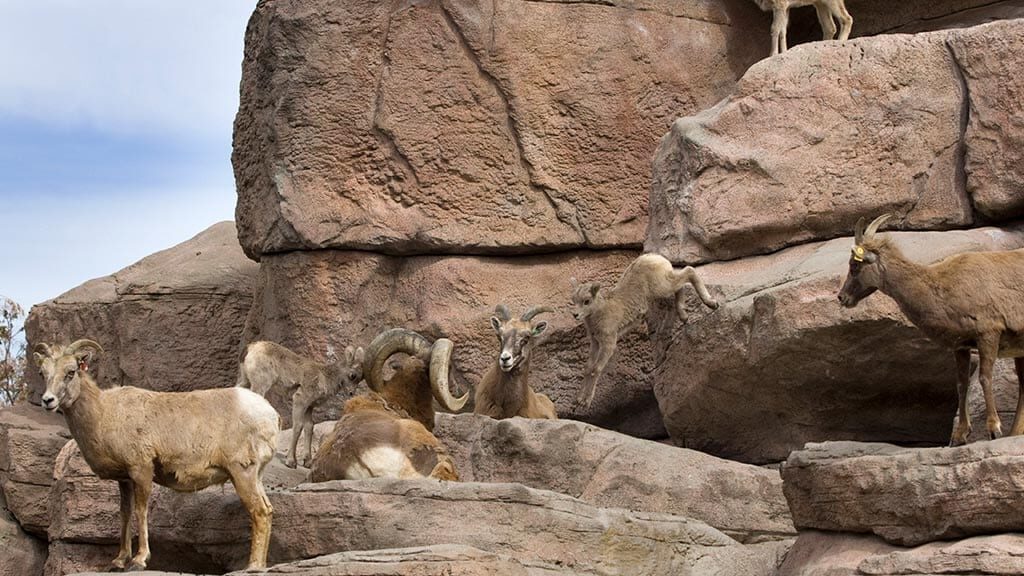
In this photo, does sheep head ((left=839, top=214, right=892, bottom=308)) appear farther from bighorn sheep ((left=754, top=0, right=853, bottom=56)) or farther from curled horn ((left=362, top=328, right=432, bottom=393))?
bighorn sheep ((left=754, top=0, right=853, bottom=56))

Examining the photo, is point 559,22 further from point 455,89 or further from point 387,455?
point 387,455

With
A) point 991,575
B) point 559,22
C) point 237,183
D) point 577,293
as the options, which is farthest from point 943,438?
point 237,183

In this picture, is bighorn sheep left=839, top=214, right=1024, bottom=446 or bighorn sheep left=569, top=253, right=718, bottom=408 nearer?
bighorn sheep left=839, top=214, right=1024, bottom=446

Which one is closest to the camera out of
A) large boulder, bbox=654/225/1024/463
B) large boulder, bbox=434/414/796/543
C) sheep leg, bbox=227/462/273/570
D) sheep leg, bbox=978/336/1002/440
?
sheep leg, bbox=978/336/1002/440

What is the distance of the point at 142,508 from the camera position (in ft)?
34.6

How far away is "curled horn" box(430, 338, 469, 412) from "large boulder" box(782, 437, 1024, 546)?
155 inches

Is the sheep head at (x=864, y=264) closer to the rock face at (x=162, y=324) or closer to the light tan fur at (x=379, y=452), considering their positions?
the light tan fur at (x=379, y=452)

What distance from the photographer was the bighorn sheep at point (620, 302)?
46.2 ft

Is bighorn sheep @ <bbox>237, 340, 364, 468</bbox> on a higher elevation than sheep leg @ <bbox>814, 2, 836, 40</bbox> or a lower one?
lower

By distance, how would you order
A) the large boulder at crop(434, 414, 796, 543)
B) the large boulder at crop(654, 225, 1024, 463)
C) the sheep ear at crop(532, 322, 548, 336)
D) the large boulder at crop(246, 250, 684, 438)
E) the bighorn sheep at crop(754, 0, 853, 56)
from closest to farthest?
the large boulder at crop(434, 414, 796, 543), the large boulder at crop(654, 225, 1024, 463), the sheep ear at crop(532, 322, 548, 336), the large boulder at crop(246, 250, 684, 438), the bighorn sheep at crop(754, 0, 853, 56)

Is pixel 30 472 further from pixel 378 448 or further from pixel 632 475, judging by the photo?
pixel 632 475

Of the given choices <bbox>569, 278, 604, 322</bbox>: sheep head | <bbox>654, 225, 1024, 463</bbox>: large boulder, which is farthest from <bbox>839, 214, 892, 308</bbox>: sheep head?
<bbox>569, 278, 604, 322</bbox>: sheep head

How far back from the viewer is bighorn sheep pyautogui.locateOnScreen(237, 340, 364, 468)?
1351 centimetres

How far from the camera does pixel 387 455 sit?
1146 centimetres
